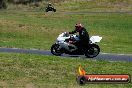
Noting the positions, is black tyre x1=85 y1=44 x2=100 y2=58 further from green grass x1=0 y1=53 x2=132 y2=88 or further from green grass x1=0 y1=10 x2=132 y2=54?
green grass x1=0 y1=10 x2=132 y2=54

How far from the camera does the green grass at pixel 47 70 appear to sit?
52.4ft

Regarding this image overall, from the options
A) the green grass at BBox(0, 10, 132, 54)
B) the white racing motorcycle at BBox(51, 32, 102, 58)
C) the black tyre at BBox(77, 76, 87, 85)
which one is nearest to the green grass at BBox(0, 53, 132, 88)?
the black tyre at BBox(77, 76, 87, 85)

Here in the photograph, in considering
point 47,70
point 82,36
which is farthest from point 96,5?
point 47,70

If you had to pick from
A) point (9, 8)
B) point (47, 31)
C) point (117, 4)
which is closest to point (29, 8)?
point (9, 8)

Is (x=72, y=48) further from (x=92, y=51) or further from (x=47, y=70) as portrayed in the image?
(x=47, y=70)

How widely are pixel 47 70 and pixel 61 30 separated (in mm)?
25183

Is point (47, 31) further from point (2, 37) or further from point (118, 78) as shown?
point (118, 78)

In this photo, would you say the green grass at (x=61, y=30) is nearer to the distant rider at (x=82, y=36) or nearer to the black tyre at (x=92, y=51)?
the black tyre at (x=92, y=51)

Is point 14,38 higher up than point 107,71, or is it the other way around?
point 107,71

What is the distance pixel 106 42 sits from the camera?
36625 mm

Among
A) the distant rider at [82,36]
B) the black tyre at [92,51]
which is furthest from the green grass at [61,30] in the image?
the distant rider at [82,36]

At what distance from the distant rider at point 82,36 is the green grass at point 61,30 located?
17.4ft

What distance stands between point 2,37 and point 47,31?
5.85 meters

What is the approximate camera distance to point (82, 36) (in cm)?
2380
